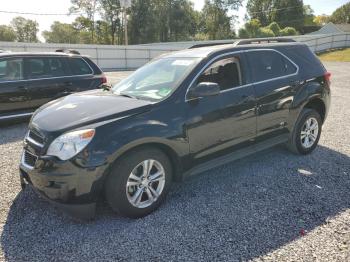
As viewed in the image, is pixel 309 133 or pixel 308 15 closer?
pixel 309 133

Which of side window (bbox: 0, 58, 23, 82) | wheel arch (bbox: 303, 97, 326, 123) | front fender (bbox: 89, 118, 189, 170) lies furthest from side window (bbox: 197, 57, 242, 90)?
side window (bbox: 0, 58, 23, 82)

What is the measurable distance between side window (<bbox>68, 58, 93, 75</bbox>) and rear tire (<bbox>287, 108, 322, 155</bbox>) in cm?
515

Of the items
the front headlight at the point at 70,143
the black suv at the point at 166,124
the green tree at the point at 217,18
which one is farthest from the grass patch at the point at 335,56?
the green tree at the point at 217,18

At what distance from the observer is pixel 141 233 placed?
3.25m

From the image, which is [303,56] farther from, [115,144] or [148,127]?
[115,144]

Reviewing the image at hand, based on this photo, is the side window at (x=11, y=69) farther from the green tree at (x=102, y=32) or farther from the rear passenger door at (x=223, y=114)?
the green tree at (x=102, y=32)

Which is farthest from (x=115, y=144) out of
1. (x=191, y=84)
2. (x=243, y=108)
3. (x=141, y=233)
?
(x=243, y=108)

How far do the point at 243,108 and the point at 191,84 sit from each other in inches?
33.8

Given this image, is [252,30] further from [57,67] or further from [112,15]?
[57,67]

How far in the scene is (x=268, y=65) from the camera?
15.3 ft

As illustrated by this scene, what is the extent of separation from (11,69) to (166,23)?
1996 inches

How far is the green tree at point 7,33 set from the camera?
7380cm

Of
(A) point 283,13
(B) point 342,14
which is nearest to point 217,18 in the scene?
(A) point 283,13

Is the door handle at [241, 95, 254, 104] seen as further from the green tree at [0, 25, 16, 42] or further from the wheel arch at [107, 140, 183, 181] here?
the green tree at [0, 25, 16, 42]
